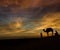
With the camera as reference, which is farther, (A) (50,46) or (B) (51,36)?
(B) (51,36)

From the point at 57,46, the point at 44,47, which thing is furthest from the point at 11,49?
the point at 57,46

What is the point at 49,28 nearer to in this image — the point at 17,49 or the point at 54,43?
the point at 54,43

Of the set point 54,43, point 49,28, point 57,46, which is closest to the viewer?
point 57,46

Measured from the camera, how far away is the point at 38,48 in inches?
780

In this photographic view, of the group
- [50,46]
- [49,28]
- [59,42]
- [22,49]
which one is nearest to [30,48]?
[22,49]

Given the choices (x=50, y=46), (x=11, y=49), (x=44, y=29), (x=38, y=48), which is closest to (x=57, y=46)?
(x=50, y=46)

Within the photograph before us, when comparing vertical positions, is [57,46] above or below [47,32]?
below

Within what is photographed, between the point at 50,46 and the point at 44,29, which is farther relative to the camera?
the point at 44,29

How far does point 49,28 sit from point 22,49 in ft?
22.9

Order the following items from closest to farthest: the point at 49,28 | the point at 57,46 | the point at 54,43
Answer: the point at 57,46
the point at 54,43
the point at 49,28

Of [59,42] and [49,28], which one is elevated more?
[49,28]

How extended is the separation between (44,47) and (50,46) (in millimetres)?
680

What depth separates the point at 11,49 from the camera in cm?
2069

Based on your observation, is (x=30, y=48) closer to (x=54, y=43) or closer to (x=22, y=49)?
(x=22, y=49)
